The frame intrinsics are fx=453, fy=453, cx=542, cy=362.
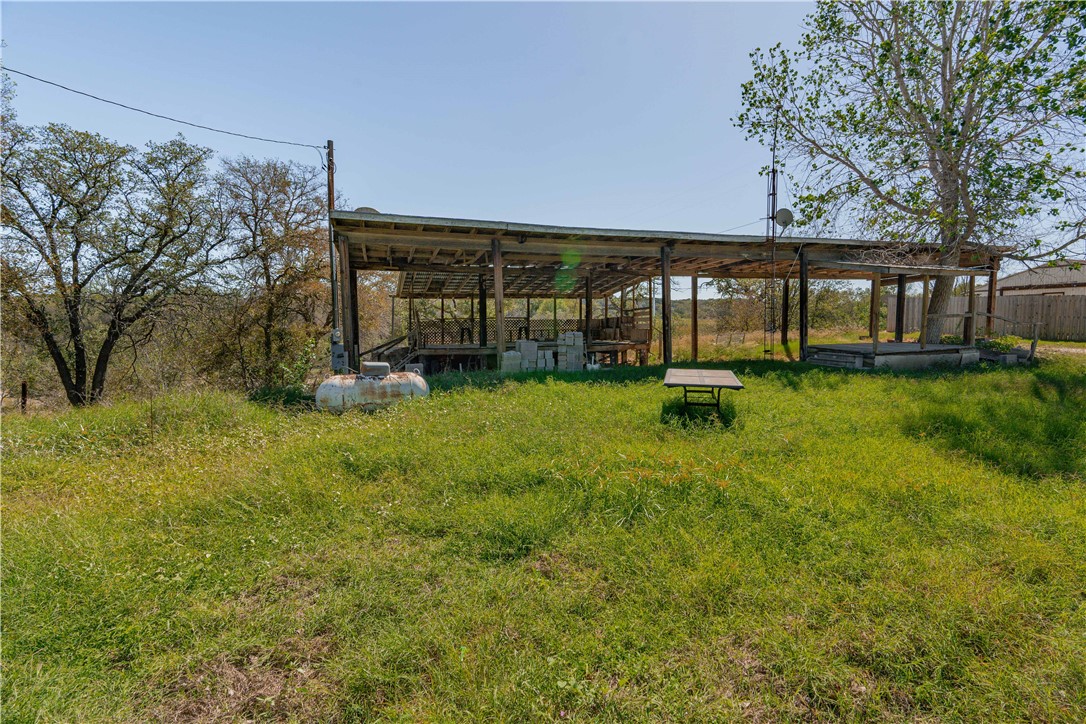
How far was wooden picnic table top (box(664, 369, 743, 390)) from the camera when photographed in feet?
17.8

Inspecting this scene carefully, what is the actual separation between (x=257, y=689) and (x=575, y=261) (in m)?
11.9

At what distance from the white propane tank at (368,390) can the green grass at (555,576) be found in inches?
64.2

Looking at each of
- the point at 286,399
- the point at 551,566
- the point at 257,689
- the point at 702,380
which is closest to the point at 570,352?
the point at 702,380

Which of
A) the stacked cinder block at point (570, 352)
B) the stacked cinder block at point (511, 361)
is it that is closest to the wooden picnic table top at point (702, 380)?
the stacked cinder block at point (511, 361)

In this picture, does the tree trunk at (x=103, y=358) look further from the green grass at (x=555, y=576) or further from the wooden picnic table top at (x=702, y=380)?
the wooden picnic table top at (x=702, y=380)

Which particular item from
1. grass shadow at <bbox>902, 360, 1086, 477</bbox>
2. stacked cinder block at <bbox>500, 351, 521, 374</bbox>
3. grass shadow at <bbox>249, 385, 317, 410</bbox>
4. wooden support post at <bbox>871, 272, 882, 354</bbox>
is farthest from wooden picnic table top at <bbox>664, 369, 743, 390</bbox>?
wooden support post at <bbox>871, 272, 882, 354</bbox>

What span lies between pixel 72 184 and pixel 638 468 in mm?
14934

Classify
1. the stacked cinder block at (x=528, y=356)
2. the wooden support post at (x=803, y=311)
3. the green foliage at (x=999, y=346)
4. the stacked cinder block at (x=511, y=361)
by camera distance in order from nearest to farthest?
the stacked cinder block at (x=511, y=361) → the stacked cinder block at (x=528, y=356) → the green foliage at (x=999, y=346) → the wooden support post at (x=803, y=311)

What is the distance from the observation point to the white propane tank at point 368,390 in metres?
6.85

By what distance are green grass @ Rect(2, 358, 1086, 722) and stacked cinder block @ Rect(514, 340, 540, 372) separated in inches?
223

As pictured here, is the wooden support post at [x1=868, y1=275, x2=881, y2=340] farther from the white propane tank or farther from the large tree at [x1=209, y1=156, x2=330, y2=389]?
the large tree at [x1=209, y1=156, x2=330, y2=389]

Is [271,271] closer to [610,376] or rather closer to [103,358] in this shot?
[103,358]

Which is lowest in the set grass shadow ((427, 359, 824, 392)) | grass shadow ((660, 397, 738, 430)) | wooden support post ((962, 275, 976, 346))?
grass shadow ((660, 397, 738, 430))

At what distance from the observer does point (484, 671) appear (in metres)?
2.03
